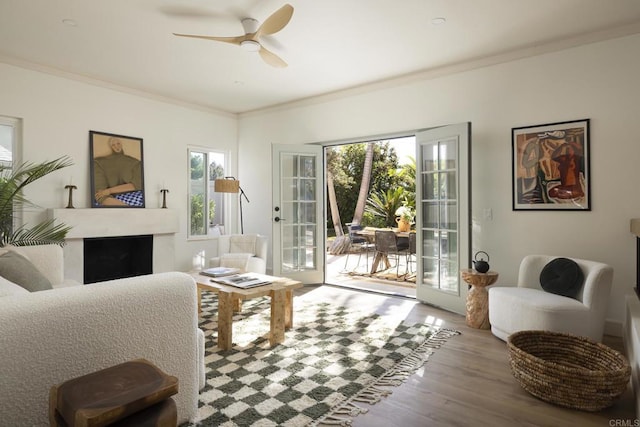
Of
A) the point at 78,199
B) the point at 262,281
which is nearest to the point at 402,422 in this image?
the point at 262,281

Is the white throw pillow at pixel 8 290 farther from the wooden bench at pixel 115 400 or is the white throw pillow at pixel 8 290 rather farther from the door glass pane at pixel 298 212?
the door glass pane at pixel 298 212

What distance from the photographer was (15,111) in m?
4.12

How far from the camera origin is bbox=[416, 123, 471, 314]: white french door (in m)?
3.89

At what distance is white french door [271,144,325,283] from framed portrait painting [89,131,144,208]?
1.86 meters

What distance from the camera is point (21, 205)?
417cm

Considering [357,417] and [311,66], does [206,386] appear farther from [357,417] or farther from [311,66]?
[311,66]

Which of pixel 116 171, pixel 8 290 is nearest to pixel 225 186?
pixel 116 171

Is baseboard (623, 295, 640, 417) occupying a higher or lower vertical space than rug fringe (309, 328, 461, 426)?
higher

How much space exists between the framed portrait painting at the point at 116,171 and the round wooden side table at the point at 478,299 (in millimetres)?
4290

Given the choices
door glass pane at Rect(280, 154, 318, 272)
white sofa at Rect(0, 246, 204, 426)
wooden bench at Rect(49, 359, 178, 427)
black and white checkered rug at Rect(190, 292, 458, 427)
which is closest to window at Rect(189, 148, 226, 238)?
door glass pane at Rect(280, 154, 318, 272)

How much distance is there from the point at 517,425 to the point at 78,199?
→ 496cm

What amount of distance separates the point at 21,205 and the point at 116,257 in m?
1.23

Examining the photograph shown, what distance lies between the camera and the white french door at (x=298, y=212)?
5340mm

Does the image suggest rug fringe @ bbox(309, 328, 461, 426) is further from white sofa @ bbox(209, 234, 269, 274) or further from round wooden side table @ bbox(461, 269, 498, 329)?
white sofa @ bbox(209, 234, 269, 274)
